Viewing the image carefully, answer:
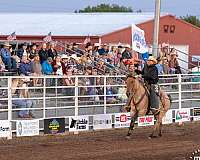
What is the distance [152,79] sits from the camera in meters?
18.6

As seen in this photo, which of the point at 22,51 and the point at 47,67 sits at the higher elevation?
the point at 22,51

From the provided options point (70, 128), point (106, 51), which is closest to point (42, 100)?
point (70, 128)

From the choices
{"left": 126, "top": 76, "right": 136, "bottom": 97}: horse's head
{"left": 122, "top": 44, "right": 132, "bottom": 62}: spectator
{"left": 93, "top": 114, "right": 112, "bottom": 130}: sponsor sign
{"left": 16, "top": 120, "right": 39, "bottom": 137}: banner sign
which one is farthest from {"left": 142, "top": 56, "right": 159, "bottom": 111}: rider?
{"left": 122, "top": 44, "right": 132, "bottom": 62}: spectator

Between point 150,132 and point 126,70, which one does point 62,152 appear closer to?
point 150,132

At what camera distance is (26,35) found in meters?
44.5

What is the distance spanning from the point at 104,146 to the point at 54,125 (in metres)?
2.82

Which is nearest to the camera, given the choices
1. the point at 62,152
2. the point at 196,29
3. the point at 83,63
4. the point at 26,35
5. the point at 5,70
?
the point at 62,152

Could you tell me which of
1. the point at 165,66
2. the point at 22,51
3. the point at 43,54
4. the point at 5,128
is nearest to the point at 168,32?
the point at 165,66

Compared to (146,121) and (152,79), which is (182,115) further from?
(152,79)

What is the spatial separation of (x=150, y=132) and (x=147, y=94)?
2.13 meters

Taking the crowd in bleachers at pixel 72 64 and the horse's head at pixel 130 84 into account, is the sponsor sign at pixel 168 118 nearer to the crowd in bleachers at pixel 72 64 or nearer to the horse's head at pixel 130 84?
the crowd in bleachers at pixel 72 64

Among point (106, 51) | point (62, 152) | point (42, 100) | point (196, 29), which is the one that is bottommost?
point (62, 152)

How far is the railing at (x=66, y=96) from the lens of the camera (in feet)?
58.6

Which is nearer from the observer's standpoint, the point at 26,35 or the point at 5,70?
the point at 5,70
